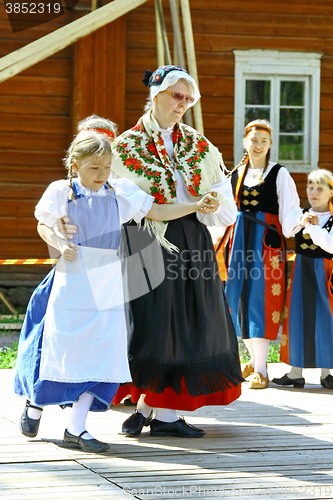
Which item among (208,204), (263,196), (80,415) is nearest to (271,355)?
(263,196)

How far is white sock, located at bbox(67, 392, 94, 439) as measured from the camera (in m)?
3.56

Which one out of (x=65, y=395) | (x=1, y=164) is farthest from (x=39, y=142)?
(x=65, y=395)

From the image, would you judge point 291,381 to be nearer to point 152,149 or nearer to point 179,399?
point 179,399

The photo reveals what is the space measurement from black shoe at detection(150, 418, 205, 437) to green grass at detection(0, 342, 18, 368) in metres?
2.35

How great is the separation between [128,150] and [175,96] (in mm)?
319

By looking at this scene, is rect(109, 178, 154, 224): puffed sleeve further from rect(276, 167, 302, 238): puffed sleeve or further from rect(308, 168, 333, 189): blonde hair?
rect(308, 168, 333, 189): blonde hair

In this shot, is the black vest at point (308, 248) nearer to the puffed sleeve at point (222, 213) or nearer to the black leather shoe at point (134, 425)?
the puffed sleeve at point (222, 213)

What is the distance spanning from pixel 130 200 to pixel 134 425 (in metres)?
0.96

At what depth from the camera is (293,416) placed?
4332 millimetres

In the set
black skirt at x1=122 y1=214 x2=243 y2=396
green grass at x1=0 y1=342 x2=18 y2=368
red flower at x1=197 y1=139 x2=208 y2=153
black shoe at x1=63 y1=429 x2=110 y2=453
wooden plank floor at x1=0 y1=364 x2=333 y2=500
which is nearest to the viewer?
wooden plank floor at x1=0 y1=364 x2=333 y2=500

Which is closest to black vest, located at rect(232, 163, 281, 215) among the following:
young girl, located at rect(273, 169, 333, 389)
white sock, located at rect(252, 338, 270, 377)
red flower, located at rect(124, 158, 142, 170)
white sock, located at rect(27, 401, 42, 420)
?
young girl, located at rect(273, 169, 333, 389)

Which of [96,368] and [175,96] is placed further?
[175,96]

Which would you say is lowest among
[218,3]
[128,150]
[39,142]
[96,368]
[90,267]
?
[96,368]

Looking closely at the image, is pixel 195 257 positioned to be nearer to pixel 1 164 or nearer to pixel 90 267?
pixel 90 267
